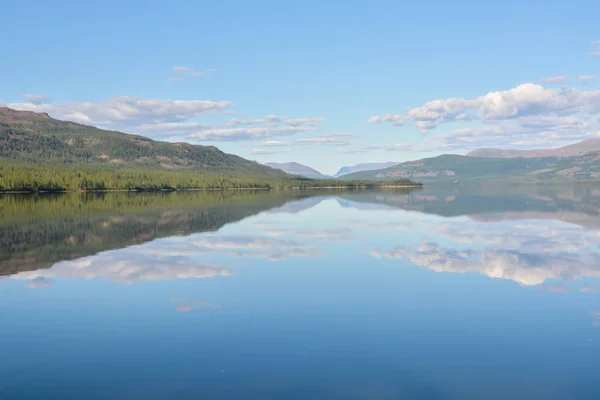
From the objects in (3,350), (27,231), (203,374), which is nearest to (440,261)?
(203,374)

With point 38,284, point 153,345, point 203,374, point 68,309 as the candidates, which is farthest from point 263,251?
point 203,374

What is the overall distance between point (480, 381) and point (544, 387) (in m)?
1.98

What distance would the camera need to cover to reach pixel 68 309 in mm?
28141

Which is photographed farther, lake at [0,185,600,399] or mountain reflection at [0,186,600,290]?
mountain reflection at [0,186,600,290]

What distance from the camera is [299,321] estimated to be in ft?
83.4

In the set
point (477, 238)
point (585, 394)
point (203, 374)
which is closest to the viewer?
point (585, 394)

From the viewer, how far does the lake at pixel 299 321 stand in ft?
59.0

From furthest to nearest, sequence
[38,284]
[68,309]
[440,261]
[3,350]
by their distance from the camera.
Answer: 1. [440,261]
2. [38,284]
3. [68,309]
4. [3,350]

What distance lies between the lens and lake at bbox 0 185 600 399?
59.0ft

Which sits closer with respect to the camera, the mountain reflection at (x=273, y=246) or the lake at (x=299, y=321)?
the lake at (x=299, y=321)

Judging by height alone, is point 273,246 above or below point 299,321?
above

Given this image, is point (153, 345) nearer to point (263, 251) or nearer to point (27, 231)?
point (263, 251)

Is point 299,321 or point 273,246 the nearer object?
point 299,321

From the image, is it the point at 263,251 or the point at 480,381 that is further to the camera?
Answer: the point at 263,251
